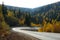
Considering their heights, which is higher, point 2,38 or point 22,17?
point 2,38

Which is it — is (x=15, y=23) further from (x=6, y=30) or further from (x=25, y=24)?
(x=6, y=30)

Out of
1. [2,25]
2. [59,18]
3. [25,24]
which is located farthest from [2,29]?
[25,24]

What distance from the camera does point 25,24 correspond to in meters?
133

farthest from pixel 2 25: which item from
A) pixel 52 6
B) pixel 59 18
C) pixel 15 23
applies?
pixel 52 6

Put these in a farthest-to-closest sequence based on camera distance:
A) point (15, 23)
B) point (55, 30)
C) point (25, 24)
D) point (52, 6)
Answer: point (52, 6)
point (25, 24)
point (15, 23)
point (55, 30)

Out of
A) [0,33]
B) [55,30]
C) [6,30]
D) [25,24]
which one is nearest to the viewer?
[0,33]

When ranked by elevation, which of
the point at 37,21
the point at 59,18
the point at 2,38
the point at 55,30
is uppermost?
the point at 2,38

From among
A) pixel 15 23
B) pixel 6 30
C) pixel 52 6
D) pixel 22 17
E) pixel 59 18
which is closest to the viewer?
pixel 6 30

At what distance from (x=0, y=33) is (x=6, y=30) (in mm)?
1258

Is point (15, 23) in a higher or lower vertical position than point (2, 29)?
lower

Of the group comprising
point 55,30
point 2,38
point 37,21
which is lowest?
point 37,21

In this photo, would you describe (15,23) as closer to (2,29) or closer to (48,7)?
(48,7)

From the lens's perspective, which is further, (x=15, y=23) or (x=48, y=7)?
(x=48, y=7)

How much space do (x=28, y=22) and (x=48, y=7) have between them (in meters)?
38.3
